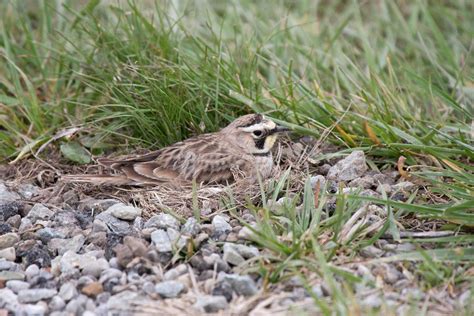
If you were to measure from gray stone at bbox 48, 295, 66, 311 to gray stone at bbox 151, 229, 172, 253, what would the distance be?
2.21 ft

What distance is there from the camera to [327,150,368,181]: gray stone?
247 inches

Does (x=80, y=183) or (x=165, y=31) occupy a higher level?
(x=165, y=31)

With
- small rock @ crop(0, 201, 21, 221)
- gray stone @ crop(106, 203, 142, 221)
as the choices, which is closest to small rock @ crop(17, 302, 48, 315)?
gray stone @ crop(106, 203, 142, 221)

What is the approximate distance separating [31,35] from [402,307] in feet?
14.9

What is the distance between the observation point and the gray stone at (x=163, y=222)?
5.50 m

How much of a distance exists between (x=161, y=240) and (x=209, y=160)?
52.9 inches

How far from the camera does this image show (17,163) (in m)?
6.81

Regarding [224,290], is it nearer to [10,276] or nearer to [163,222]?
[163,222]

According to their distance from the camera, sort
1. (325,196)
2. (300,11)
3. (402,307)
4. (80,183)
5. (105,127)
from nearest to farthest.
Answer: (402,307) < (325,196) < (80,183) < (105,127) < (300,11)

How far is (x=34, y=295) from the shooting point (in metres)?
4.82

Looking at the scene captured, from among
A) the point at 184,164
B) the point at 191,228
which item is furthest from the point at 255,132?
the point at 191,228

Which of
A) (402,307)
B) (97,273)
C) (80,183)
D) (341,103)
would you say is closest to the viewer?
(402,307)

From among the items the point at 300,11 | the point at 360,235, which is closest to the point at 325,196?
the point at 360,235

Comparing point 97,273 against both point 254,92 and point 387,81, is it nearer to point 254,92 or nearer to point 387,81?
point 254,92
